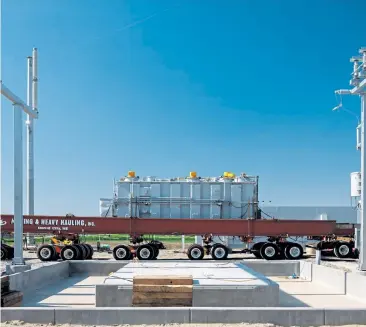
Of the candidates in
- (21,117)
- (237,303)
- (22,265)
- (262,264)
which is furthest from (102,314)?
(262,264)

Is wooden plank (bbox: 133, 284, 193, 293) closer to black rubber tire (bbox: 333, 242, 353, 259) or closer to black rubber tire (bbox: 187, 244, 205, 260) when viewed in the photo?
black rubber tire (bbox: 187, 244, 205, 260)

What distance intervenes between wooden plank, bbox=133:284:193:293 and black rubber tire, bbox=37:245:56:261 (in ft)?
41.6

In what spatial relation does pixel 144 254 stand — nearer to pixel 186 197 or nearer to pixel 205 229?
pixel 205 229

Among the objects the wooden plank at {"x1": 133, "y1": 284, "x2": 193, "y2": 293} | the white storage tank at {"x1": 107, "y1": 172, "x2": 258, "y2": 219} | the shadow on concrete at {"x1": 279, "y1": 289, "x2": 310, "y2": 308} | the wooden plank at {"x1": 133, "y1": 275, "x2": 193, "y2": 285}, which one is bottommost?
the shadow on concrete at {"x1": 279, "y1": 289, "x2": 310, "y2": 308}

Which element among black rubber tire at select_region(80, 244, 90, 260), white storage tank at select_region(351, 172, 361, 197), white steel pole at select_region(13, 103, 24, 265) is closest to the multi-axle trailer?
black rubber tire at select_region(80, 244, 90, 260)

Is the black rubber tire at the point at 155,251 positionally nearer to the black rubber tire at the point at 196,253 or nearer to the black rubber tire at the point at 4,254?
the black rubber tire at the point at 196,253

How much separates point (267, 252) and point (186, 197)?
4.82 meters

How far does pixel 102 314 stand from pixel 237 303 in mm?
2974

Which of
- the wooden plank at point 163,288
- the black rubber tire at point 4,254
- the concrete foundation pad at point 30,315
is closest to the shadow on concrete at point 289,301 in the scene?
the wooden plank at point 163,288

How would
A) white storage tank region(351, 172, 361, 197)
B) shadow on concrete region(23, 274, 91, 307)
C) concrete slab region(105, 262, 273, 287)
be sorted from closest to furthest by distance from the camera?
concrete slab region(105, 262, 273, 287)
shadow on concrete region(23, 274, 91, 307)
white storage tank region(351, 172, 361, 197)

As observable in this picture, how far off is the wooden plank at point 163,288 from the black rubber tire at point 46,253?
1268 cm

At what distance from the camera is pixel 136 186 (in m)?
24.3

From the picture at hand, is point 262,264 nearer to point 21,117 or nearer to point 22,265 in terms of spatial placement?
point 22,265

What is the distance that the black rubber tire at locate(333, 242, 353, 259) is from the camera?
74.2 feet
